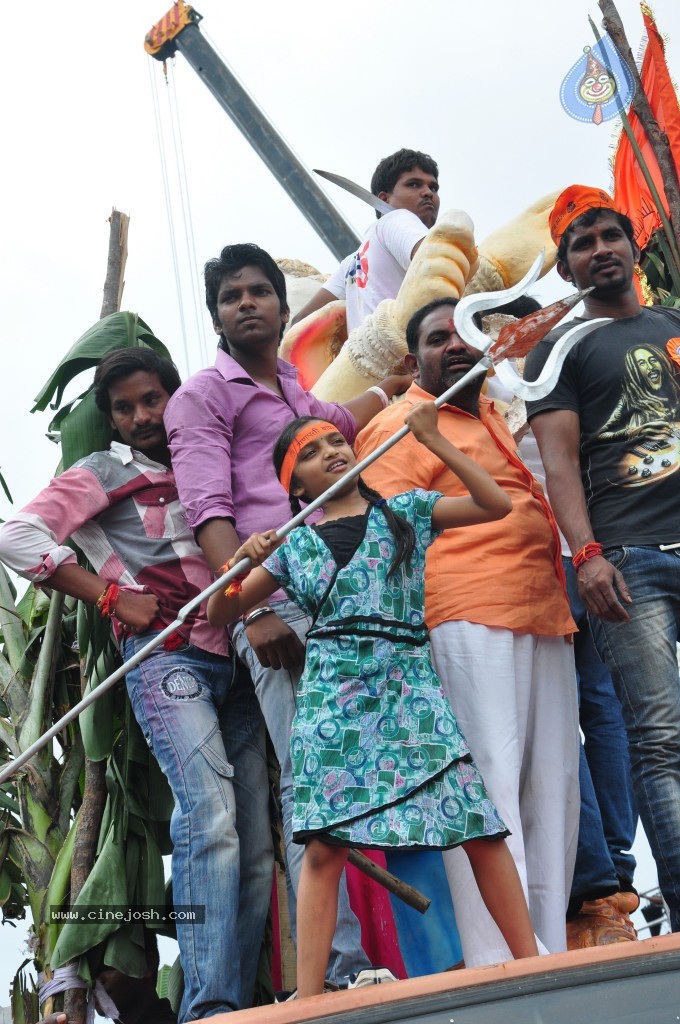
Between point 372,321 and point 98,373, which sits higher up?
point 372,321

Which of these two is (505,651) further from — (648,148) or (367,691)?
(648,148)

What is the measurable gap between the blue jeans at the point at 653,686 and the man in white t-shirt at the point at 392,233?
6.60 ft

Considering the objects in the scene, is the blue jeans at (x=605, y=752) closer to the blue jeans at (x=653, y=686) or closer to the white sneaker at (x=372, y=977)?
the blue jeans at (x=653, y=686)

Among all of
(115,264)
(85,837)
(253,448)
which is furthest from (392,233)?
(85,837)

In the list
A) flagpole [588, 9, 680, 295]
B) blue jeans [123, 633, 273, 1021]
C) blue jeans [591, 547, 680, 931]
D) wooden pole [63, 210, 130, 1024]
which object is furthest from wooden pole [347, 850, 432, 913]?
flagpole [588, 9, 680, 295]

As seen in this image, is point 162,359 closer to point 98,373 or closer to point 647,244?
point 98,373

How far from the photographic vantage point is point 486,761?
3211mm

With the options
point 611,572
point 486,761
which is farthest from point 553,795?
point 611,572

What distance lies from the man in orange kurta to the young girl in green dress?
0.24m

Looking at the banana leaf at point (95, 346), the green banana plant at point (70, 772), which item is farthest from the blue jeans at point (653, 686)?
the banana leaf at point (95, 346)

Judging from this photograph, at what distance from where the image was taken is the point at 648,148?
7.29 metres

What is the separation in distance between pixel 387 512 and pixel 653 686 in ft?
2.50

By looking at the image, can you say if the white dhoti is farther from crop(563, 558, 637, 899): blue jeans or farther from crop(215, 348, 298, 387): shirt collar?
crop(215, 348, 298, 387): shirt collar

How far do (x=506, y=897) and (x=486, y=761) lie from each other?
1.63 ft
